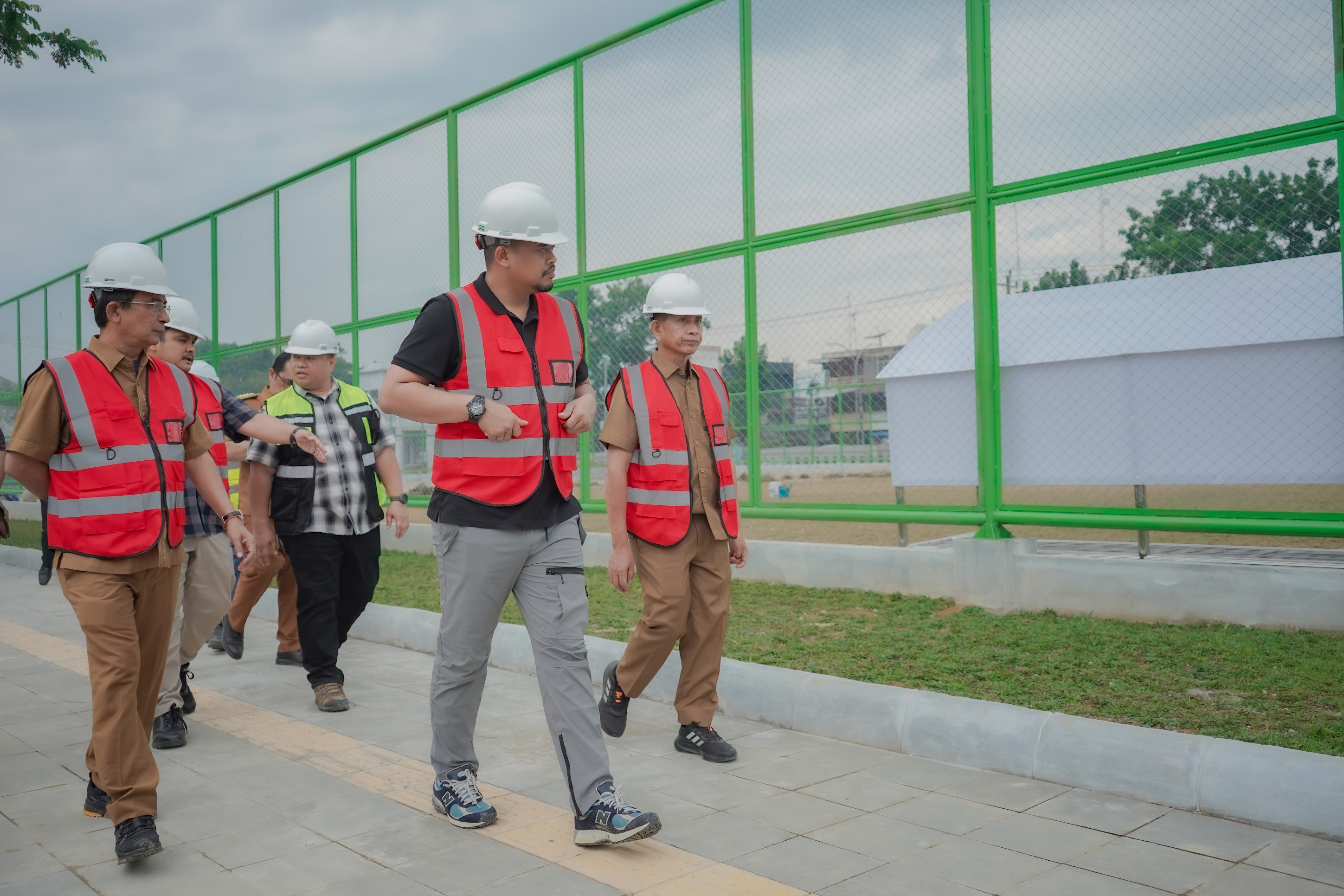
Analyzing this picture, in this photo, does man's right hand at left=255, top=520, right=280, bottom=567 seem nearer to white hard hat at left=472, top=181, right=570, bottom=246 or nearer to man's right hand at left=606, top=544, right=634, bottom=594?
man's right hand at left=606, top=544, right=634, bottom=594

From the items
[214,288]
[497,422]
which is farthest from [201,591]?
[214,288]

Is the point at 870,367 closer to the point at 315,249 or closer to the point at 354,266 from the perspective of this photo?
the point at 354,266

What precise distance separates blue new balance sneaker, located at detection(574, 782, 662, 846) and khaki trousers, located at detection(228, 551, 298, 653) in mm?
3980

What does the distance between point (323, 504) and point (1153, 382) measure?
518 cm

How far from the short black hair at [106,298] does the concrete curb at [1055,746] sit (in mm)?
3172

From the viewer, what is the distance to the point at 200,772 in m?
4.59

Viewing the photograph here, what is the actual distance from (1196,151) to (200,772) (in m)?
6.39

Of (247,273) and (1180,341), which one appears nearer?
(1180,341)

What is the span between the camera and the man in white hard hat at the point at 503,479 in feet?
11.8

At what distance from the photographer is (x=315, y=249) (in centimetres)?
1456

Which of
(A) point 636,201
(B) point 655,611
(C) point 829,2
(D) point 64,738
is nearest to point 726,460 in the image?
(B) point 655,611

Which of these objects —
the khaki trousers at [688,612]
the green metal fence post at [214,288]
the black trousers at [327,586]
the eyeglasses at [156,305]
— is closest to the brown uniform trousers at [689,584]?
the khaki trousers at [688,612]

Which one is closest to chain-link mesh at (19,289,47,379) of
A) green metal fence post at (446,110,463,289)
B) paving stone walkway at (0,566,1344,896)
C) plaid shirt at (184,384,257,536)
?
green metal fence post at (446,110,463,289)

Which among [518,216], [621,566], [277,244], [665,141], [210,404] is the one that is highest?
[277,244]
